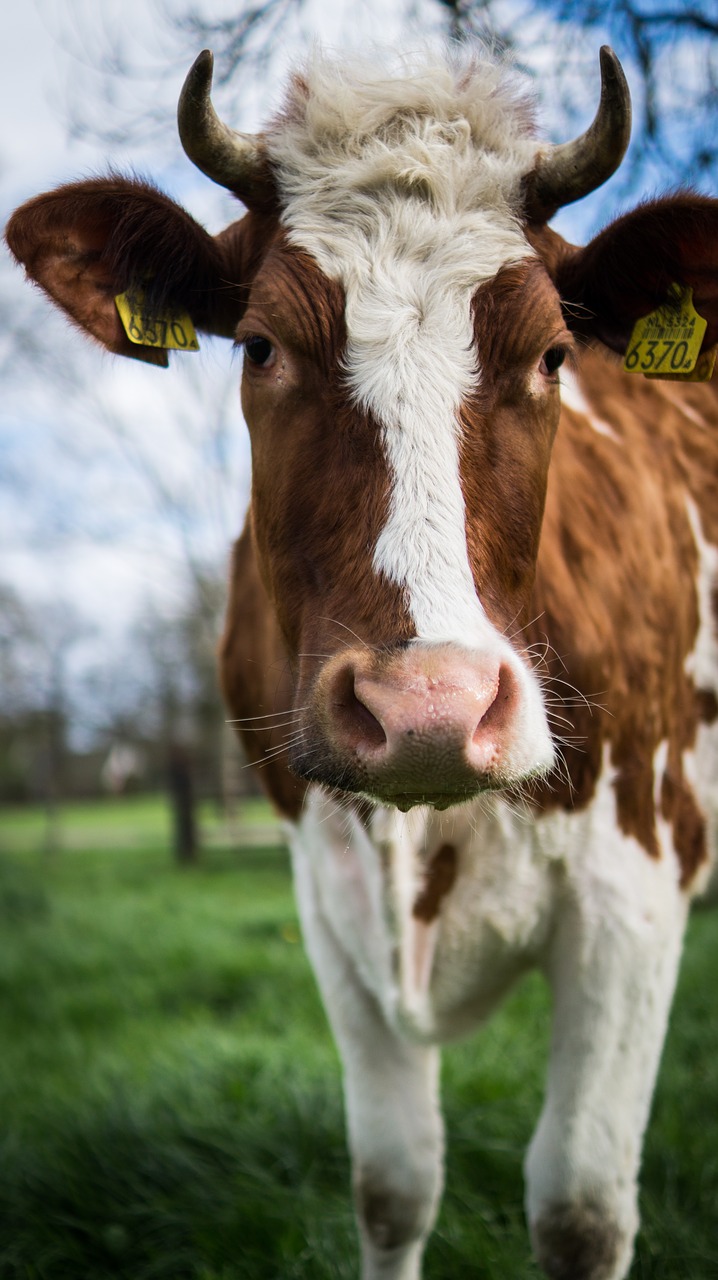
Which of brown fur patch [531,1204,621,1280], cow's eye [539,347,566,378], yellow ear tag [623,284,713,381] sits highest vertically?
yellow ear tag [623,284,713,381]

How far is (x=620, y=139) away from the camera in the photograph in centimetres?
191

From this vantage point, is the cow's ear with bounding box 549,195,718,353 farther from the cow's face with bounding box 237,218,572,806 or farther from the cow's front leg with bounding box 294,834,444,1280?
the cow's front leg with bounding box 294,834,444,1280

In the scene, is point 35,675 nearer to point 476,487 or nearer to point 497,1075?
point 497,1075

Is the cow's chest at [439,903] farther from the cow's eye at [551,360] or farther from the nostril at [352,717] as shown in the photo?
the cow's eye at [551,360]

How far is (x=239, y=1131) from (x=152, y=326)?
2.39 m

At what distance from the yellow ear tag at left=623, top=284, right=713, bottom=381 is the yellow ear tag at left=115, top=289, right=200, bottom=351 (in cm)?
92

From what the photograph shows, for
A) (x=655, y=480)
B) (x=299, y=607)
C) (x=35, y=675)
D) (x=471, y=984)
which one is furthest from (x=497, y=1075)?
(x=35, y=675)

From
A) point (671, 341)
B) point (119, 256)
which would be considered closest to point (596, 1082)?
point (671, 341)

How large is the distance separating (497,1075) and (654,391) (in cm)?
233

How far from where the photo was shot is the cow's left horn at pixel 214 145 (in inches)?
73.0

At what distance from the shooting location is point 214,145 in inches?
76.6

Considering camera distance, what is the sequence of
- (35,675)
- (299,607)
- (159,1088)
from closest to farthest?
1. (299,607)
2. (159,1088)
3. (35,675)

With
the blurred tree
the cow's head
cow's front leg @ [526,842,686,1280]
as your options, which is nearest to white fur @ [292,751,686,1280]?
cow's front leg @ [526,842,686,1280]

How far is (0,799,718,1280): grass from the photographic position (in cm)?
270
